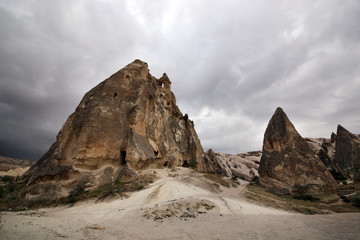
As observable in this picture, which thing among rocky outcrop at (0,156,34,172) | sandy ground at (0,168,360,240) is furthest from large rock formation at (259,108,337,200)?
rocky outcrop at (0,156,34,172)

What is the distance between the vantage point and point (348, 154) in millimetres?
24484

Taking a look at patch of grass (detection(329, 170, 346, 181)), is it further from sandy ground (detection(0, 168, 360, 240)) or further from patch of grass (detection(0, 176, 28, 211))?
patch of grass (detection(0, 176, 28, 211))

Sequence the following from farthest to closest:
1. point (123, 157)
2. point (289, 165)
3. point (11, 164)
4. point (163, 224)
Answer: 1. point (11, 164)
2. point (289, 165)
3. point (123, 157)
4. point (163, 224)

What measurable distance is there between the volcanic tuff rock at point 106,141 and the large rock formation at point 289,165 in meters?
12.1

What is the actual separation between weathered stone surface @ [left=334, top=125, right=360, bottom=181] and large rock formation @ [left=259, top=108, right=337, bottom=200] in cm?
737

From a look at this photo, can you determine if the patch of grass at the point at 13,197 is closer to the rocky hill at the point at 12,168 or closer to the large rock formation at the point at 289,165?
the rocky hill at the point at 12,168

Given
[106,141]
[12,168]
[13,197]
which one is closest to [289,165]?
[106,141]

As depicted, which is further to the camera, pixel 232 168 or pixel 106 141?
pixel 232 168

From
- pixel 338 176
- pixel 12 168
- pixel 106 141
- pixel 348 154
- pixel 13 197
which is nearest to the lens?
pixel 13 197

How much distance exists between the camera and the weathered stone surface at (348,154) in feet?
75.4

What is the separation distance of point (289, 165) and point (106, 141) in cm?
1875

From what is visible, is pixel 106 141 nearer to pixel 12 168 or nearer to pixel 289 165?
pixel 289 165

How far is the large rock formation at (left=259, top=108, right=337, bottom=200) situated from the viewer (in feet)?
60.1

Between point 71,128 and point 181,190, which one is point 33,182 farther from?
point 181,190
